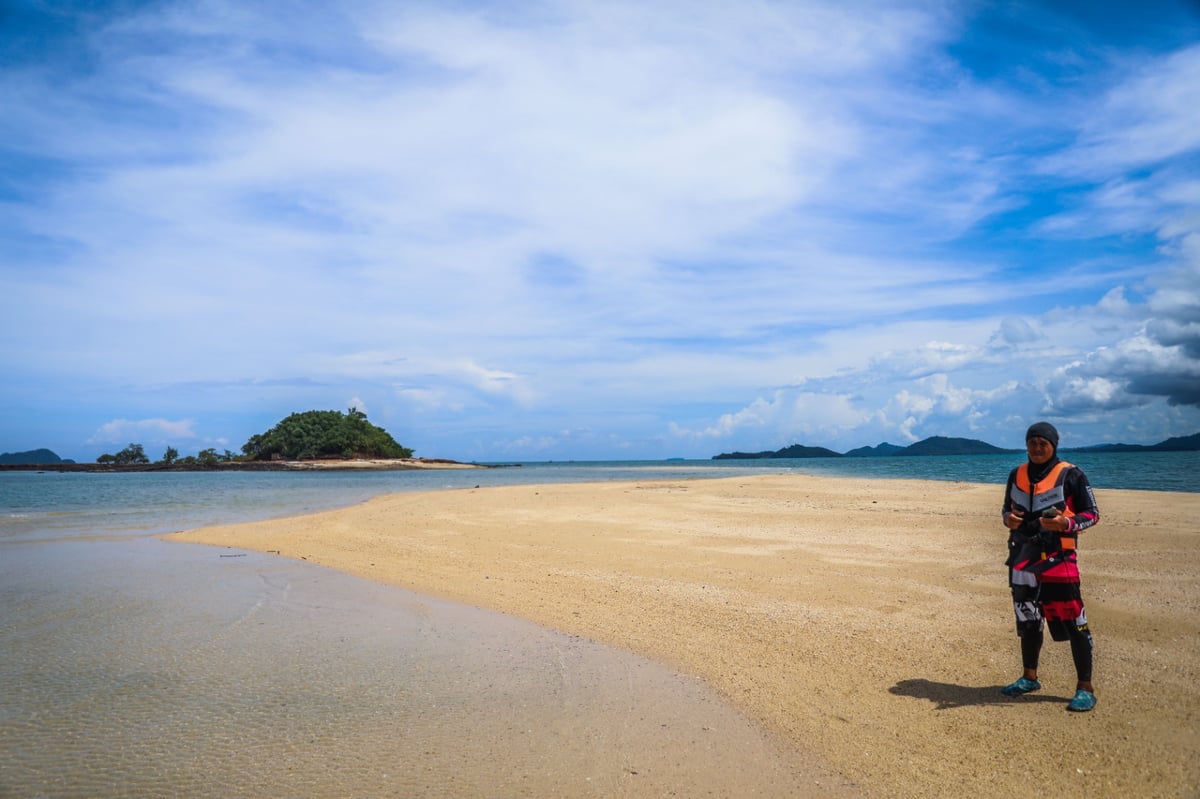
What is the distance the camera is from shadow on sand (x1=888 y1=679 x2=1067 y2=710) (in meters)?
5.50

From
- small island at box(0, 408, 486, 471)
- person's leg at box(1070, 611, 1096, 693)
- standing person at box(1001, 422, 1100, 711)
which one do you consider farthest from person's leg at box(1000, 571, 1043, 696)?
small island at box(0, 408, 486, 471)

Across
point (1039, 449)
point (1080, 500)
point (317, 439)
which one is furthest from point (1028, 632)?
point (317, 439)

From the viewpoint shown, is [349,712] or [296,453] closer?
[349,712]

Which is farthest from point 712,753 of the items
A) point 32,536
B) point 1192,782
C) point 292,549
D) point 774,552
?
point 32,536

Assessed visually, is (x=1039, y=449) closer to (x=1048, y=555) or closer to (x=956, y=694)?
(x=1048, y=555)

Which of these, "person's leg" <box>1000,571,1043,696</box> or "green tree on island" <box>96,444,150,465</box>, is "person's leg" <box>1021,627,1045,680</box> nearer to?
"person's leg" <box>1000,571,1043,696</box>

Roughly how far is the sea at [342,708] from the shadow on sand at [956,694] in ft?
5.19

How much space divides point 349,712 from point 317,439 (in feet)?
414

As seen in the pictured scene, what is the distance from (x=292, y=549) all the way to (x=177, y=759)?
444 inches

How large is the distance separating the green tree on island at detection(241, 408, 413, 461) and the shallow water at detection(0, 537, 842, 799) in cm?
12121

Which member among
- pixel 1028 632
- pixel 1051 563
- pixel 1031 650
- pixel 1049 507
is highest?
pixel 1049 507

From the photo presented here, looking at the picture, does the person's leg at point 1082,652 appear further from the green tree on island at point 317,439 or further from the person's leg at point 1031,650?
the green tree on island at point 317,439

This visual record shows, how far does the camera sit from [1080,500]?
18.1ft

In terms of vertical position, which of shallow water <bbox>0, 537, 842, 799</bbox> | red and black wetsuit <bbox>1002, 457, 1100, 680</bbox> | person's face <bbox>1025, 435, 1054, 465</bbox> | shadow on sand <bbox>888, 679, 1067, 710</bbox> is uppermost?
person's face <bbox>1025, 435, 1054, 465</bbox>
